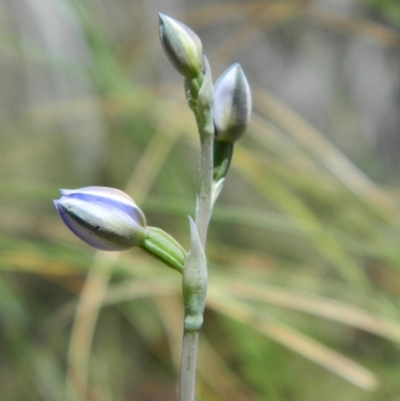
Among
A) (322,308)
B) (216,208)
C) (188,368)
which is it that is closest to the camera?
(188,368)

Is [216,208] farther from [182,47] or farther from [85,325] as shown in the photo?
[182,47]

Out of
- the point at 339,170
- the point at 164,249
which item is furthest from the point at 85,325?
the point at 164,249

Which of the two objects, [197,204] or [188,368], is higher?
[197,204]

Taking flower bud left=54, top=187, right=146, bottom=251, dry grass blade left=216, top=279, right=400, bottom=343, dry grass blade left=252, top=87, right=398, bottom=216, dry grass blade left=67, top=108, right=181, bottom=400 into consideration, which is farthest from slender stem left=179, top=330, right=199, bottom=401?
dry grass blade left=252, top=87, right=398, bottom=216

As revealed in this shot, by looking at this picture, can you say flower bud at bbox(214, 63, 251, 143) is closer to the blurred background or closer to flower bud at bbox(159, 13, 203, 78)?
flower bud at bbox(159, 13, 203, 78)

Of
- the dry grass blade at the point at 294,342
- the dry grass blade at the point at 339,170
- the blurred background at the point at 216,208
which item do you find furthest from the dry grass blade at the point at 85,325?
the dry grass blade at the point at 339,170

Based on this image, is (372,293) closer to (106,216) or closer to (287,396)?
(287,396)
